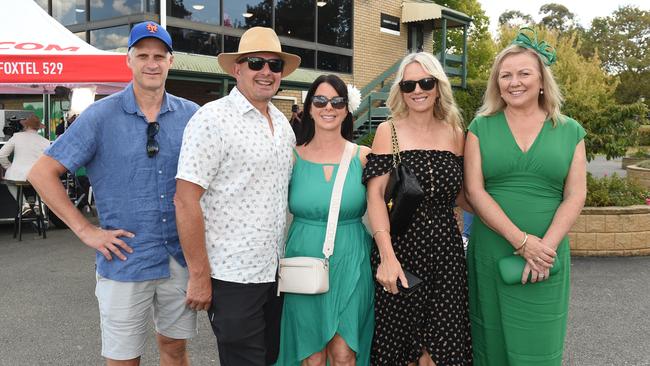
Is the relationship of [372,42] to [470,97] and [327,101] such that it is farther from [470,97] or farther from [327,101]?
[327,101]

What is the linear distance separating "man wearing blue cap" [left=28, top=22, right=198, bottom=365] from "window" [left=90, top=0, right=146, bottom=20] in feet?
30.1

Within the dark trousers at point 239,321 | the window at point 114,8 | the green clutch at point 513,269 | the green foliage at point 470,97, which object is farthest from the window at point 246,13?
the green clutch at point 513,269

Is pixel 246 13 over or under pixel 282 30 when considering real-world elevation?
over

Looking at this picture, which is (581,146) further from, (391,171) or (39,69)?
(39,69)

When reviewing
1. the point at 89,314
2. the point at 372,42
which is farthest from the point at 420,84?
the point at 372,42

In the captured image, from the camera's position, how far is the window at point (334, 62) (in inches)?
589

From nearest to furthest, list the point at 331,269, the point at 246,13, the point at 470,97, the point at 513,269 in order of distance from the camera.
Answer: the point at 513,269 → the point at 331,269 → the point at 246,13 → the point at 470,97

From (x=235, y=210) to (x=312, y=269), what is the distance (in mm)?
501

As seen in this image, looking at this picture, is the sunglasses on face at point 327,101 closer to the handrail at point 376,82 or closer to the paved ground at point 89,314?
the paved ground at point 89,314

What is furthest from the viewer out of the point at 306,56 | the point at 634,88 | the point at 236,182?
the point at 634,88

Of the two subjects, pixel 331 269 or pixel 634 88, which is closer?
pixel 331 269

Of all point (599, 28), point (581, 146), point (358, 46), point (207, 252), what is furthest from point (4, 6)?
point (599, 28)

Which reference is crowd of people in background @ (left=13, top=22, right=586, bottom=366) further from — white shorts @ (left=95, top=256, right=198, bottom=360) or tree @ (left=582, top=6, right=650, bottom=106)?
tree @ (left=582, top=6, right=650, bottom=106)

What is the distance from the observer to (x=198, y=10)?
12.0m
